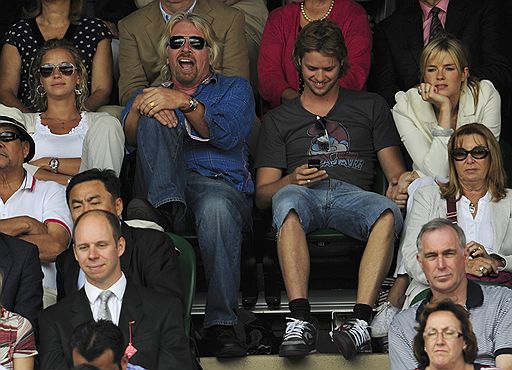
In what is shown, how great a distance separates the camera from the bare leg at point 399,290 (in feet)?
24.4

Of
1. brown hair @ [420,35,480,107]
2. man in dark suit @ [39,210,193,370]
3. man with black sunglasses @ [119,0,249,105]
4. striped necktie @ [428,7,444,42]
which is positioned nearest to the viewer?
man in dark suit @ [39,210,193,370]

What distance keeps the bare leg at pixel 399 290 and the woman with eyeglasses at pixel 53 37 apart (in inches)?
79.3

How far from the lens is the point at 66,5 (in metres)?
8.71

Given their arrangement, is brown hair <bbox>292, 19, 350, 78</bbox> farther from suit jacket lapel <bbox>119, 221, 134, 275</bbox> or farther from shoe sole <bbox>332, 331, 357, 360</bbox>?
suit jacket lapel <bbox>119, 221, 134, 275</bbox>

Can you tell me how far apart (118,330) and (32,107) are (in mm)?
2784

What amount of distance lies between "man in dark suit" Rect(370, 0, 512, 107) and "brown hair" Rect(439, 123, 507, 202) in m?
1.23

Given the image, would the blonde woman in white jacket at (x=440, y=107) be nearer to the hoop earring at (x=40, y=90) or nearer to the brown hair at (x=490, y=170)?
the brown hair at (x=490, y=170)

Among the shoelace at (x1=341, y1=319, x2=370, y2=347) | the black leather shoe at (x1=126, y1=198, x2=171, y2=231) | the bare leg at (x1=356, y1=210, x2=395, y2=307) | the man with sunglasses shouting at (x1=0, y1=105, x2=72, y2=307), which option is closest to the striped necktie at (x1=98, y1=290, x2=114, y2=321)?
the man with sunglasses shouting at (x1=0, y1=105, x2=72, y2=307)

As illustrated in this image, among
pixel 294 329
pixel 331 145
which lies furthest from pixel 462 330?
pixel 331 145

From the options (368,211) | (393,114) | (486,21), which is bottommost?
(368,211)

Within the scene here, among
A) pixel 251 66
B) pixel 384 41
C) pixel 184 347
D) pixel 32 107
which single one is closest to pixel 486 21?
pixel 384 41

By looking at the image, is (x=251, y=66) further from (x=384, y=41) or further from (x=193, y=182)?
(x=193, y=182)

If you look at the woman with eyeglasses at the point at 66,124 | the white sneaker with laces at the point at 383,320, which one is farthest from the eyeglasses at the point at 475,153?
the woman with eyeglasses at the point at 66,124

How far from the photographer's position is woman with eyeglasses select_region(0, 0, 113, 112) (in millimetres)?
8594
